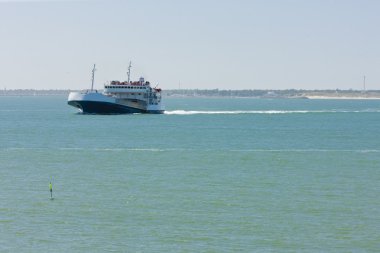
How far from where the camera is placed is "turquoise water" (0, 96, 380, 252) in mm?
44406

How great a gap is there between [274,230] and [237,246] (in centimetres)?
424

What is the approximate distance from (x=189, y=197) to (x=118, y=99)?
13121 cm

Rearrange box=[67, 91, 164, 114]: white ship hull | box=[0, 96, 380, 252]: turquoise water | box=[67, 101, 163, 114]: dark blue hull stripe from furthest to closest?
box=[67, 101, 163, 114]: dark blue hull stripe, box=[67, 91, 164, 114]: white ship hull, box=[0, 96, 380, 252]: turquoise water

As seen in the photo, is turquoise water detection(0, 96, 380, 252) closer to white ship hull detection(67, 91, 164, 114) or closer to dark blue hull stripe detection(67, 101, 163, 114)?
white ship hull detection(67, 91, 164, 114)

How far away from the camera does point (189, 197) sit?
57.8 m

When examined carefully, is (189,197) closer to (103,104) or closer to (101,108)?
(103,104)

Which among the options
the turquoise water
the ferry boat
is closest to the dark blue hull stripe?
the ferry boat

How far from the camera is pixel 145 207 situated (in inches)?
2111

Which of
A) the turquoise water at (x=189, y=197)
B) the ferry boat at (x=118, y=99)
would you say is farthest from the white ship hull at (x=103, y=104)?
the turquoise water at (x=189, y=197)

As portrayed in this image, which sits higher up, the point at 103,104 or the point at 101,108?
the point at 103,104

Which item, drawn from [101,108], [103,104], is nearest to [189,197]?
[103,104]

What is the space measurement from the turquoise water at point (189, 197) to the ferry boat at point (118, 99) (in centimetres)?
7126

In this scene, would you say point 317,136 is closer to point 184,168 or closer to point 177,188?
point 184,168

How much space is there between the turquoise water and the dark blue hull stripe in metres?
72.5
